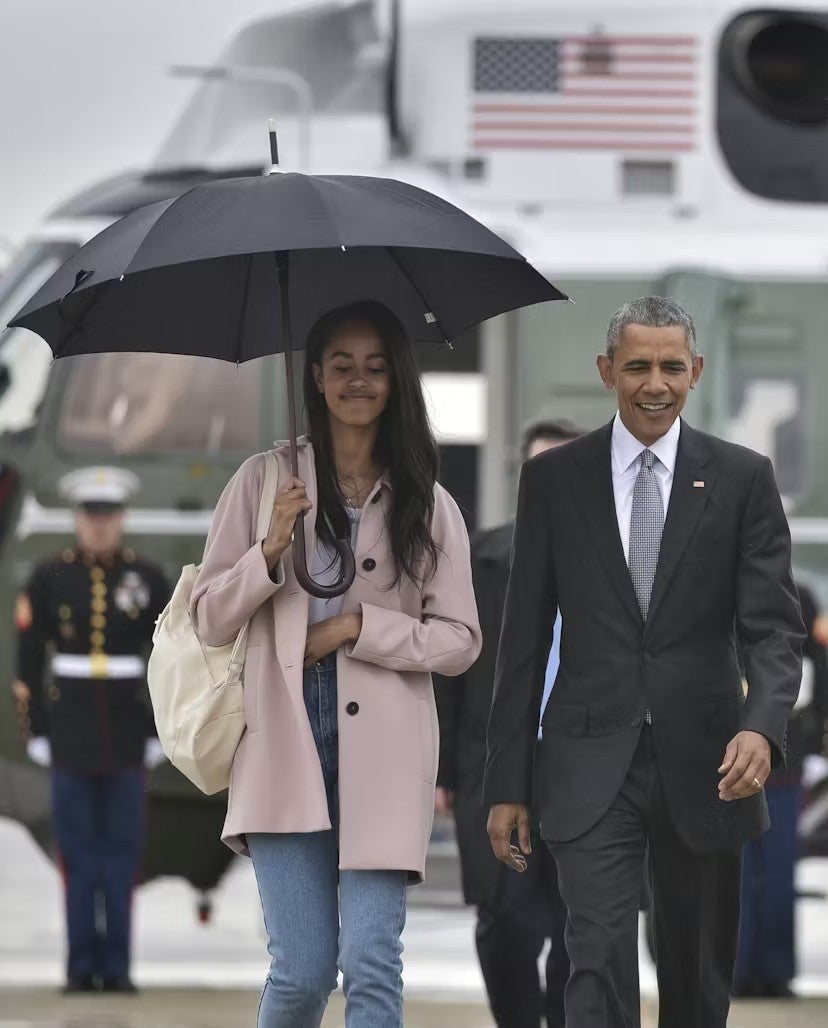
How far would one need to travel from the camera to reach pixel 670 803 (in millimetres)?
3652

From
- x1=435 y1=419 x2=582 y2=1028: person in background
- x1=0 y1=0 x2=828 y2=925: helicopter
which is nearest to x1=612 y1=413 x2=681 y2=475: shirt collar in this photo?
x1=435 y1=419 x2=582 y2=1028: person in background

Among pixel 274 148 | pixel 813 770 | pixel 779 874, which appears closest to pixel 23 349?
pixel 813 770

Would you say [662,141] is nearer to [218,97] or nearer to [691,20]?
[691,20]

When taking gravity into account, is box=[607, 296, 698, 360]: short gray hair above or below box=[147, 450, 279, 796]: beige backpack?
above

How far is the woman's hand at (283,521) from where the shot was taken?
3523 mm

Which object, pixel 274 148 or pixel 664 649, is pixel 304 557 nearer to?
pixel 664 649

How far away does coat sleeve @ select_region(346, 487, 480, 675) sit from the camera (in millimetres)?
3541

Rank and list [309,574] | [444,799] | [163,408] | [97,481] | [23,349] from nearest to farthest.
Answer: [309,574]
[444,799]
[97,481]
[163,408]
[23,349]

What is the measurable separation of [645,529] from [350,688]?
595mm

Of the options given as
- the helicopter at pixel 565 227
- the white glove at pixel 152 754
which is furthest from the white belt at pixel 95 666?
the helicopter at pixel 565 227

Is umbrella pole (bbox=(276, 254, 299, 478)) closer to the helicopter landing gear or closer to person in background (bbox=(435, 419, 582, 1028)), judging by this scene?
person in background (bbox=(435, 419, 582, 1028))

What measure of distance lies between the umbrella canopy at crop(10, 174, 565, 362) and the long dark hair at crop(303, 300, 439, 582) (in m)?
0.13

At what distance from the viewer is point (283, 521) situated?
11.6 feet

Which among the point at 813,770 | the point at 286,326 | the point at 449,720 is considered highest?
the point at 286,326
